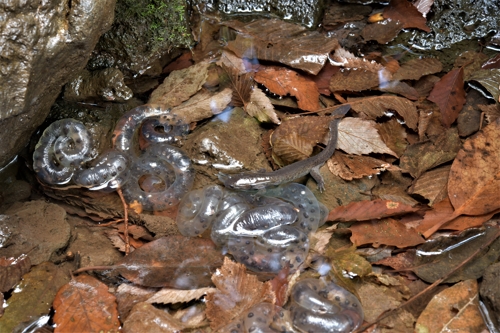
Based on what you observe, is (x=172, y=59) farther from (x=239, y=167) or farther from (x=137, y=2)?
(x=239, y=167)

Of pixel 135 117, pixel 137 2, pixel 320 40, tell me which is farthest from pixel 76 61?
pixel 320 40

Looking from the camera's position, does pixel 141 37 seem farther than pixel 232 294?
Yes

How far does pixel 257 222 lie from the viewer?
4309 mm

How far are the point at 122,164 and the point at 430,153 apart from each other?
2.81 meters

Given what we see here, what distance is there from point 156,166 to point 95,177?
0.55 meters

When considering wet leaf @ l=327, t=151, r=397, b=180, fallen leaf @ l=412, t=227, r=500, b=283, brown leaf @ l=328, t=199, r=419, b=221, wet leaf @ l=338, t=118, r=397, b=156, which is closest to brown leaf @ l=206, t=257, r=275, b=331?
brown leaf @ l=328, t=199, r=419, b=221

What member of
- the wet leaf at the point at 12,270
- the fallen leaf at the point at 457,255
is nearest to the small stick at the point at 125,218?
the wet leaf at the point at 12,270

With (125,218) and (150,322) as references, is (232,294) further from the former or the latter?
(125,218)

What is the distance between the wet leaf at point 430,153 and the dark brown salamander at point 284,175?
2.26ft

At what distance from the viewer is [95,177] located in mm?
4582

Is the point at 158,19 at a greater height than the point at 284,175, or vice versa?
the point at 158,19

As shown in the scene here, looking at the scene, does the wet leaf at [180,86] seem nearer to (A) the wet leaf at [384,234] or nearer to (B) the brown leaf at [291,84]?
(B) the brown leaf at [291,84]

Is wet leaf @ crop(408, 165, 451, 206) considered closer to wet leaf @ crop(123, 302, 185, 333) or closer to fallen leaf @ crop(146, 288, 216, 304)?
fallen leaf @ crop(146, 288, 216, 304)

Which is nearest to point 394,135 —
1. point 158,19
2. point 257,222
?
point 257,222
